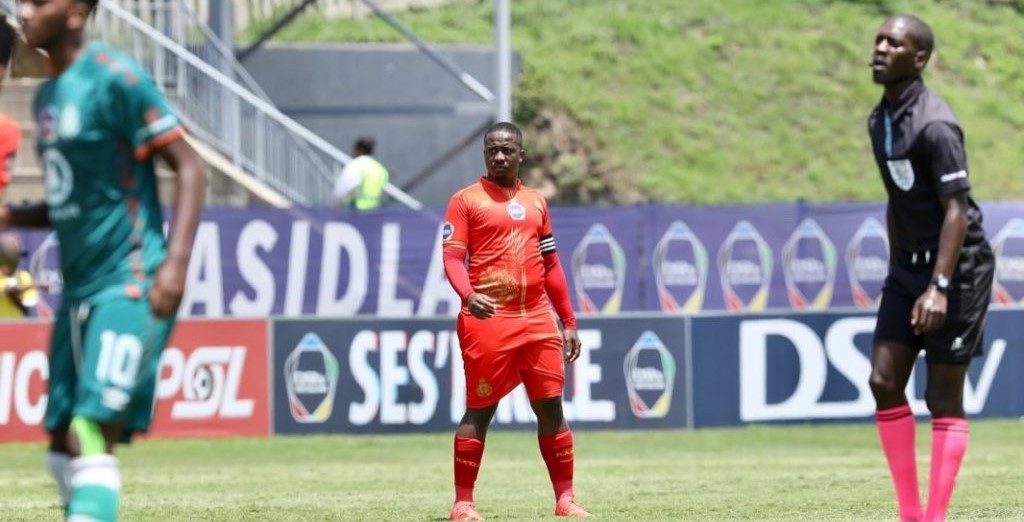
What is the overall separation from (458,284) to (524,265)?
45 centimetres

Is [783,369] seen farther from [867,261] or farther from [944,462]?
[944,462]

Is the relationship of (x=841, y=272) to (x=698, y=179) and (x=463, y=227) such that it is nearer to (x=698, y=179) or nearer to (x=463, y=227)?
(x=698, y=179)

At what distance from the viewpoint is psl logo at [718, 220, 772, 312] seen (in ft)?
72.1

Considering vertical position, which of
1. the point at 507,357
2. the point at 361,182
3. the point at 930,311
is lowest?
the point at 507,357

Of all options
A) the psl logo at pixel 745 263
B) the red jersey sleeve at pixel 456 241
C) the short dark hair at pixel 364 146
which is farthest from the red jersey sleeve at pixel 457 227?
the short dark hair at pixel 364 146

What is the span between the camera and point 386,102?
2947 centimetres

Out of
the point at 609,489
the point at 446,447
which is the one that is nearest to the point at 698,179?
the point at 446,447

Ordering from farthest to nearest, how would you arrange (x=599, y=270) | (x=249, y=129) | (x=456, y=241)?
(x=249, y=129)
(x=599, y=270)
(x=456, y=241)

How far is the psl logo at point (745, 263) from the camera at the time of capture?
2198cm

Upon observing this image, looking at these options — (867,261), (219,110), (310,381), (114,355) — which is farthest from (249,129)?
(114,355)

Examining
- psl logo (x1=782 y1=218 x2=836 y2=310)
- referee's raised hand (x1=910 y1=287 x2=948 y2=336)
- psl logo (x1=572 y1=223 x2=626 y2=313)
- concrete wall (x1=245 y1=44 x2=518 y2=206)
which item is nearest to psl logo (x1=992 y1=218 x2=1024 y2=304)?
psl logo (x1=782 y1=218 x2=836 y2=310)

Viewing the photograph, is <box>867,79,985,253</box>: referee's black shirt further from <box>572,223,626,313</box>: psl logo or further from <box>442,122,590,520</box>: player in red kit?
<box>572,223,626,313</box>: psl logo

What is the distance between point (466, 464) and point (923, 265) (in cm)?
297

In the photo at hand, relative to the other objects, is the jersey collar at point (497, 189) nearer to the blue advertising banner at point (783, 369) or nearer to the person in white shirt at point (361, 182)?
the blue advertising banner at point (783, 369)
